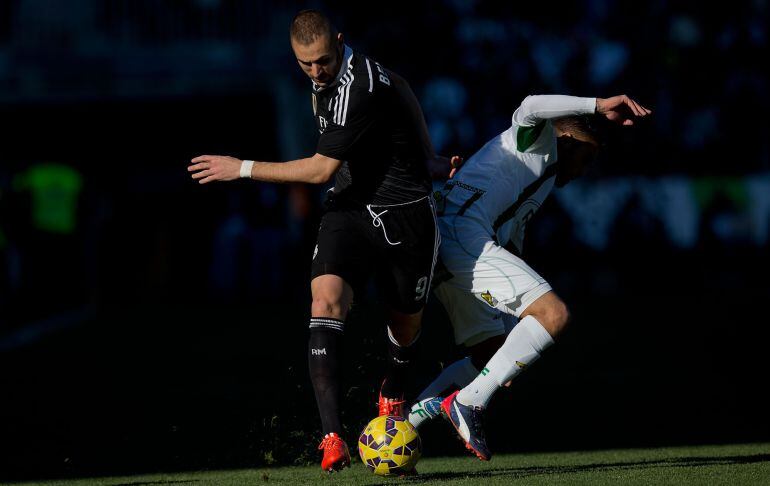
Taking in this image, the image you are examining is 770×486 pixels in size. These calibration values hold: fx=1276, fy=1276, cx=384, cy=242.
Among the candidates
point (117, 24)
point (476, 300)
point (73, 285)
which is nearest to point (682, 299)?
point (73, 285)

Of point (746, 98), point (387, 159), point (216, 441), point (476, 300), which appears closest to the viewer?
point (387, 159)

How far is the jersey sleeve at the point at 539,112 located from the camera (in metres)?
6.34

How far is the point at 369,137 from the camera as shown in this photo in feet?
20.9

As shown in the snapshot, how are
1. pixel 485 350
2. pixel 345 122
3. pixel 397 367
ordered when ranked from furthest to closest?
1. pixel 485 350
2. pixel 397 367
3. pixel 345 122

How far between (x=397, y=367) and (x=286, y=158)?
12.9 meters

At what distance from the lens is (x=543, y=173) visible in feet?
22.6

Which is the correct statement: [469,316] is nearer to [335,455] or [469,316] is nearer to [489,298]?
[489,298]

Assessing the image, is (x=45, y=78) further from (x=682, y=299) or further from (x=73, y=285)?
(x=682, y=299)

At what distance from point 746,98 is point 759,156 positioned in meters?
1.03

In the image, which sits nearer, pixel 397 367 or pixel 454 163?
pixel 454 163

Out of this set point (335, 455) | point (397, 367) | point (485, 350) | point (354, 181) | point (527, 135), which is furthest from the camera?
point (485, 350)

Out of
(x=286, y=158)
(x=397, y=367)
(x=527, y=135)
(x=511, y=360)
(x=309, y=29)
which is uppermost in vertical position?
(x=309, y=29)

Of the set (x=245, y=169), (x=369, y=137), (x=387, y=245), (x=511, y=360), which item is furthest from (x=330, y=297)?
(x=511, y=360)

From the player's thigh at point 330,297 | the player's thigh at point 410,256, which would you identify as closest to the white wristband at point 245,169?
the player's thigh at point 330,297
